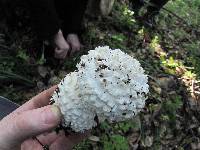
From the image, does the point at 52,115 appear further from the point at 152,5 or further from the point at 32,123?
the point at 152,5

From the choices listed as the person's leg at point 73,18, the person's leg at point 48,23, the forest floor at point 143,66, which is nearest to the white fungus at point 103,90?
the forest floor at point 143,66

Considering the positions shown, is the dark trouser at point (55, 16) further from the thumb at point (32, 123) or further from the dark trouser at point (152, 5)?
the thumb at point (32, 123)

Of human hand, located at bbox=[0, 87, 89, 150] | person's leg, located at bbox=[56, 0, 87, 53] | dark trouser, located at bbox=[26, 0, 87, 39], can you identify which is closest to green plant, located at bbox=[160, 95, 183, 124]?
person's leg, located at bbox=[56, 0, 87, 53]

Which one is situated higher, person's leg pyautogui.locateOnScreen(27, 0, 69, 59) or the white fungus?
person's leg pyautogui.locateOnScreen(27, 0, 69, 59)

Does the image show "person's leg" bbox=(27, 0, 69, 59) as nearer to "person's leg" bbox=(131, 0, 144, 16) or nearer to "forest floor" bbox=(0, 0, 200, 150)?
"forest floor" bbox=(0, 0, 200, 150)

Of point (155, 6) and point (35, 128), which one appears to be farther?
point (155, 6)

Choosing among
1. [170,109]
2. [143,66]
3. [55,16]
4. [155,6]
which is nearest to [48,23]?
[55,16]
